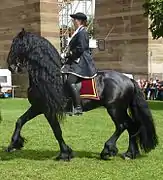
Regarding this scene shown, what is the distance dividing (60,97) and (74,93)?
267 millimetres

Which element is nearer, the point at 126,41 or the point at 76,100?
the point at 76,100

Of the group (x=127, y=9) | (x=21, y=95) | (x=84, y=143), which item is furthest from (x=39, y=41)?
(x=127, y=9)

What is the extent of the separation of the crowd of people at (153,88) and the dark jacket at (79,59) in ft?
64.1

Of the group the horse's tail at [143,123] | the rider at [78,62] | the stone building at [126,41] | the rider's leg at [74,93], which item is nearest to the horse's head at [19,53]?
the rider at [78,62]

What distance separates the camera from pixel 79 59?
8.41m

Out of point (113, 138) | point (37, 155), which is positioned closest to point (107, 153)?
point (113, 138)

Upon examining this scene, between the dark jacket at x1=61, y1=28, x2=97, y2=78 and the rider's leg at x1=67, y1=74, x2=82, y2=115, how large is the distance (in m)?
0.10

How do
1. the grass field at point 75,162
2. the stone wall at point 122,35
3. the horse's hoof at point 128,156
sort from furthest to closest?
the stone wall at point 122,35 → the horse's hoof at point 128,156 → the grass field at point 75,162

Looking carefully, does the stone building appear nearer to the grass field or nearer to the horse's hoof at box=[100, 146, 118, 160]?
the grass field

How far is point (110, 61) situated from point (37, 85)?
2288 centimetres

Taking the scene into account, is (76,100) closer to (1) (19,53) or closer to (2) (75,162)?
(2) (75,162)

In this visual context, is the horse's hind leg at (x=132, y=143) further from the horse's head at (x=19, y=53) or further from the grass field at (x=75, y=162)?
the horse's head at (x=19, y=53)

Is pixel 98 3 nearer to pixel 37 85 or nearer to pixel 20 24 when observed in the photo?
pixel 20 24

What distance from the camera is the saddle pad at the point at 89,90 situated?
328 inches
